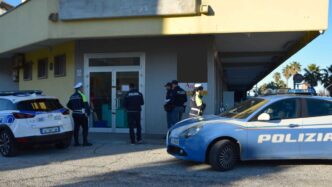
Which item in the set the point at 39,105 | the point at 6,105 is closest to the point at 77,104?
the point at 39,105

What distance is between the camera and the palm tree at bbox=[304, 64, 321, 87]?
62.2 m

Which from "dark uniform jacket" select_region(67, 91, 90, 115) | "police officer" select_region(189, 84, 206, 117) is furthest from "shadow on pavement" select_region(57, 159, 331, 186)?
"dark uniform jacket" select_region(67, 91, 90, 115)

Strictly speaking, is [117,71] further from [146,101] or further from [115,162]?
[115,162]

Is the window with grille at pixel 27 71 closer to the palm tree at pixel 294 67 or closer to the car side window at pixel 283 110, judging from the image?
the car side window at pixel 283 110

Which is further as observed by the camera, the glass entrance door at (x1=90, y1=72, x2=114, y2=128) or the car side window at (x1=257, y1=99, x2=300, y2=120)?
the glass entrance door at (x1=90, y1=72, x2=114, y2=128)

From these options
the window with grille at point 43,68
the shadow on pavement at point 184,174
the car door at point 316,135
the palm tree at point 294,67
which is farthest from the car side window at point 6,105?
the palm tree at point 294,67

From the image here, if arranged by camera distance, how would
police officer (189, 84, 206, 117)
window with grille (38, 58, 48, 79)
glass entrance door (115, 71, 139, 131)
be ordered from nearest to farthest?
police officer (189, 84, 206, 117) < glass entrance door (115, 71, 139, 131) < window with grille (38, 58, 48, 79)

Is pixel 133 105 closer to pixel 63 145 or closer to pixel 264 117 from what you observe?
pixel 63 145

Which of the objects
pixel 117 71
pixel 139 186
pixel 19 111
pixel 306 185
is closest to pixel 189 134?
pixel 139 186

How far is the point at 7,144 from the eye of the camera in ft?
30.1

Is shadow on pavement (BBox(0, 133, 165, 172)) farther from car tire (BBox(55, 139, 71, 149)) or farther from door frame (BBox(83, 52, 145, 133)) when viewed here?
door frame (BBox(83, 52, 145, 133))

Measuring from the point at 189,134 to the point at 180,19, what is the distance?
4774 millimetres

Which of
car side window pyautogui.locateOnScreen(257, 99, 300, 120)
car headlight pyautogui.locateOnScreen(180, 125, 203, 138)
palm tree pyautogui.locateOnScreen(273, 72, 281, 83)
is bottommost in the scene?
car headlight pyautogui.locateOnScreen(180, 125, 203, 138)

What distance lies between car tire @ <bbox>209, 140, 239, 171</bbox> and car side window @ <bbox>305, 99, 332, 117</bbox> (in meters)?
1.77
